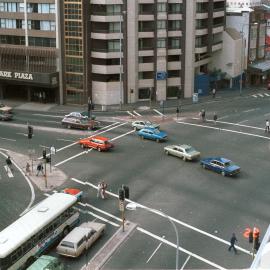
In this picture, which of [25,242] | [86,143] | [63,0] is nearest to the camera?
[25,242]

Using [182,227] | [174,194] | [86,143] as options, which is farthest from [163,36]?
[182,227]

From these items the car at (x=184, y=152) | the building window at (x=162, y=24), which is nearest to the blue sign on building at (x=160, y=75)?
the building window at (x=162, y=24)

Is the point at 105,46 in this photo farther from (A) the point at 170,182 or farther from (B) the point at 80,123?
(A) the point at 170,182

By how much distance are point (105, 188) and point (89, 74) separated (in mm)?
39812

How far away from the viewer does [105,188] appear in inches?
2014

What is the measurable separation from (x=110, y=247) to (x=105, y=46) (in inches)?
1985

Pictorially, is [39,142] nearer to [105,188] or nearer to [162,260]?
[105,188]

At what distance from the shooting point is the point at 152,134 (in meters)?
68.1

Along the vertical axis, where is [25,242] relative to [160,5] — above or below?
below

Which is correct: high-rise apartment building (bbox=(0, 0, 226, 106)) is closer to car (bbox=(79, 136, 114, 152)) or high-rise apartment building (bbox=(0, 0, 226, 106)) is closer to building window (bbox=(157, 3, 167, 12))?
building window (bbox=(157, 3, 167, 12))

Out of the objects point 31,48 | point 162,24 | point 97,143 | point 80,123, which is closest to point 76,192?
point 97,143

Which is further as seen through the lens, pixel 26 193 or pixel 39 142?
pixel 39 142

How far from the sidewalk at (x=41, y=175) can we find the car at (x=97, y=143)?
6521mm

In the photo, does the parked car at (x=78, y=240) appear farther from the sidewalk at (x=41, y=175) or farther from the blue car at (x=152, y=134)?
the blue car at (x=152, y=134)
